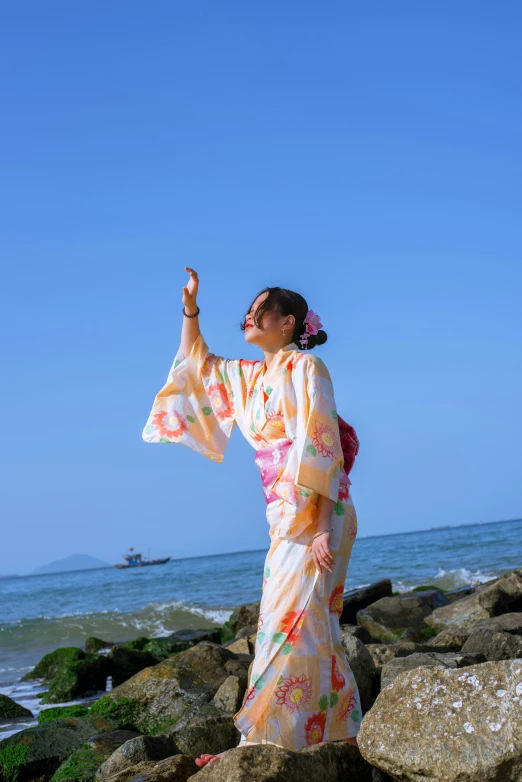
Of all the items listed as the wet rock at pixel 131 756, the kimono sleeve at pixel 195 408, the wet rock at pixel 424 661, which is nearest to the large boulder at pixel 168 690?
the wet rock at pixel 424 661

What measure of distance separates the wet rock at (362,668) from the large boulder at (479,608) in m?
3.98

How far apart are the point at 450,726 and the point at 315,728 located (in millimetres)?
772

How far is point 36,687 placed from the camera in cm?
974

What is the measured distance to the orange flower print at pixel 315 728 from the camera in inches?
134

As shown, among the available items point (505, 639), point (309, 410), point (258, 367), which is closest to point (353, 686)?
point (309, 410)

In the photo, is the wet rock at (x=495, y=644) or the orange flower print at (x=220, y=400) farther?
the wet rock at (x=495, y=644)

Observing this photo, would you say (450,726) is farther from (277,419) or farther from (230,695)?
(230,695)

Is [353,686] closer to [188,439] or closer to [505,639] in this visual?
[188,439]

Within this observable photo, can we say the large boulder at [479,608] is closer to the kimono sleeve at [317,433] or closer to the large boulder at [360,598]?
the large boulder at [360,598]

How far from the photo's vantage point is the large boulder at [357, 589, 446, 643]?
9.98 metres

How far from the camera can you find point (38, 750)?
5.09 m

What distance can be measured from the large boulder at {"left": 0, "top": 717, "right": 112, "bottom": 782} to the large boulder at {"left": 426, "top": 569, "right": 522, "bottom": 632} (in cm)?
506

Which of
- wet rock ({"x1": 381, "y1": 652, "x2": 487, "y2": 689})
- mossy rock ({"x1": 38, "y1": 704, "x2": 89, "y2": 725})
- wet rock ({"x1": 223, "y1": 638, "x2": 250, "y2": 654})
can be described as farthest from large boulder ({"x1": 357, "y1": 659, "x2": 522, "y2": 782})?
wet rock ({"x1": 223, "y1": 638, "x2": 250, "y2": 654})

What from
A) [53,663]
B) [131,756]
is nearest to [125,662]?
[53,663]
